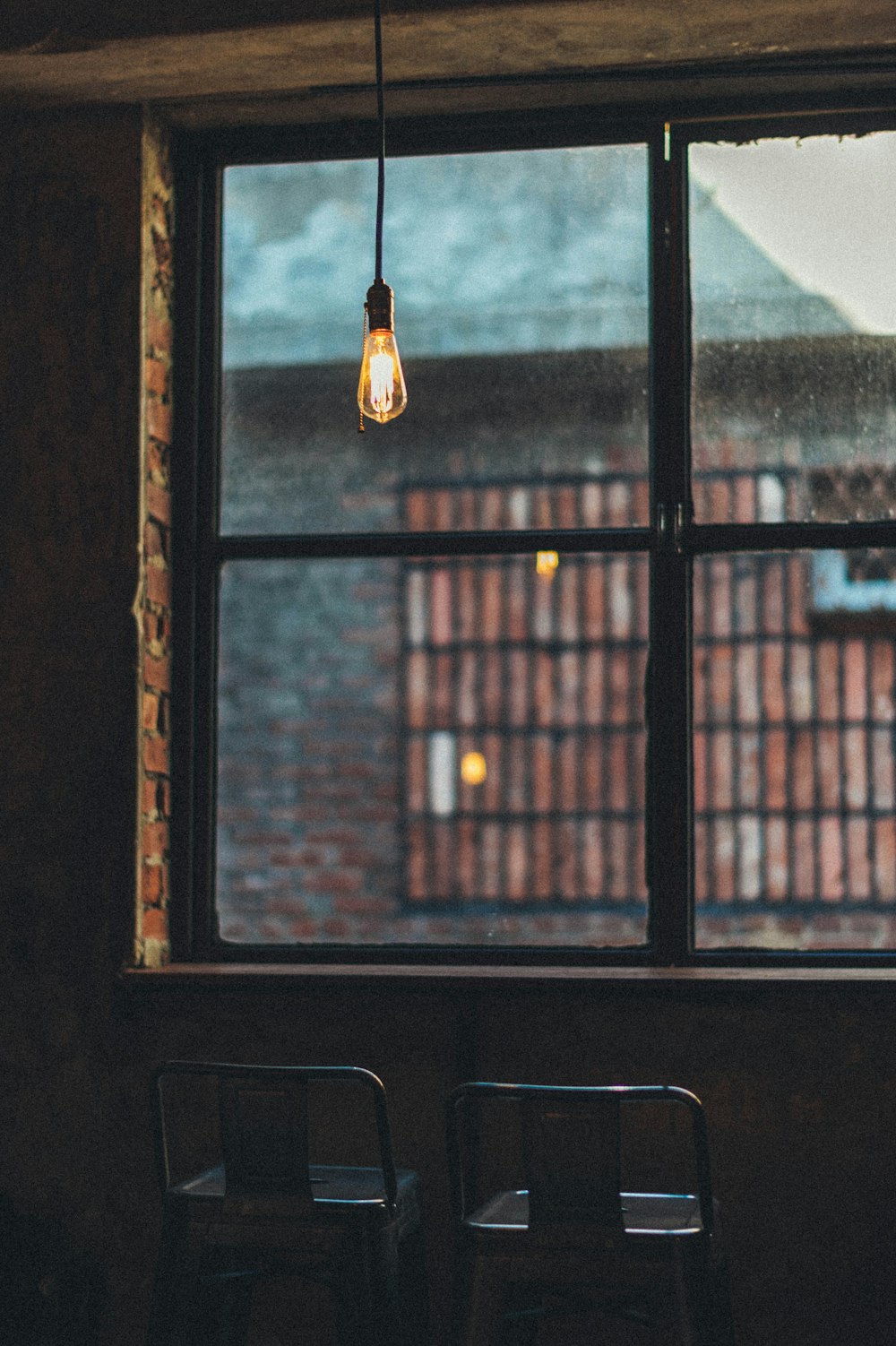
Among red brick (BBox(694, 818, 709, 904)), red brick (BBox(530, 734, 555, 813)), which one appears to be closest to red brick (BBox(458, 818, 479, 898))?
red brick (BBox(530, 734, 555, 813))

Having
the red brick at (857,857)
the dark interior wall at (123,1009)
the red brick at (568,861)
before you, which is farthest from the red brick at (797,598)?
the dark interior wall at (123,1009)

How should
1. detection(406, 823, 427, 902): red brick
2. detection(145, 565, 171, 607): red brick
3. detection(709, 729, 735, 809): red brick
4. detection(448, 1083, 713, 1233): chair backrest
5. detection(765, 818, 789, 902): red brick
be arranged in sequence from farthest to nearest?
detection(406, 823, 427, 902): red brick → detection(709, 729, 735, 809): red brick → detection(765, 818, 789, 902): red brick → detection(145, 565, 171, 607): red brick → detection(448, 1083, 713, 1233): chair backrest

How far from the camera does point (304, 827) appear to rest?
209 inches

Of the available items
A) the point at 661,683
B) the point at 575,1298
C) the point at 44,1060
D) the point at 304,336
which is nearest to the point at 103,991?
the point at 44,1060

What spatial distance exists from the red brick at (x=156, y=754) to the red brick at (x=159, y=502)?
0.47 meters

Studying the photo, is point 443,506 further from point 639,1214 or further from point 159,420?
point 639,1214

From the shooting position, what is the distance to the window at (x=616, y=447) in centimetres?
293

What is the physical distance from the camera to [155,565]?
298 centimetres

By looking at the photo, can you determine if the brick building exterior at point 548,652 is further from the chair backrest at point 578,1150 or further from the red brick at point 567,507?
the chair backrest at point 578,1150

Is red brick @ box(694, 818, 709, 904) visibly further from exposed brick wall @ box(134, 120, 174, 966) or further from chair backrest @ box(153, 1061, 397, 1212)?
exposed brick wall @ box(134, 120, 174, 966)

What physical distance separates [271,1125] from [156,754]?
103cm

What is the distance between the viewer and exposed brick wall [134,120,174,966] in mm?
2902

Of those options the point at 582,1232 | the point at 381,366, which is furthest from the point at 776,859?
the point at 381,366

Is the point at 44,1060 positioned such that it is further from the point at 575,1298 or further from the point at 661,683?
the point at 661,683
